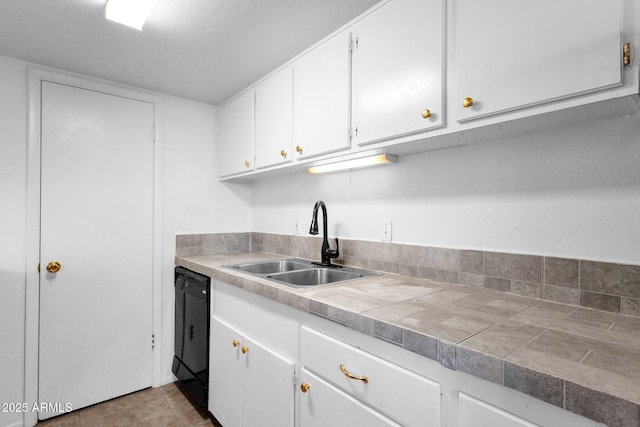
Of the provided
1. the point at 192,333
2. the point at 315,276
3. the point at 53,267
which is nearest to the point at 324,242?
the point at 315,276

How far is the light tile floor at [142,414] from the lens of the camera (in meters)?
1.92

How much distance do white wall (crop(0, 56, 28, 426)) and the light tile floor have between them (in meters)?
0.31

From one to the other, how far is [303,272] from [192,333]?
0.92 meters

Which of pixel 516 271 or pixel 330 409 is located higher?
pixel 516 271

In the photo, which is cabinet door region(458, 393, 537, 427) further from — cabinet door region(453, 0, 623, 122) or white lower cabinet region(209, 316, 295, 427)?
cabinet door region(453, 0, 623, 122)

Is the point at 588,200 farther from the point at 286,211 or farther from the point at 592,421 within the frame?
the point at 286,211

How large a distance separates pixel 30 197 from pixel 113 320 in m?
0.94

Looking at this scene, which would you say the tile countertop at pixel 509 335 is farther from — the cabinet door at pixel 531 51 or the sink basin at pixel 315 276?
the cabinet door at pixel 531 51

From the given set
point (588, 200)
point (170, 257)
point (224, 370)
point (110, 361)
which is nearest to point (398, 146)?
point (588, 200)

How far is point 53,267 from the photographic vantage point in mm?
1985

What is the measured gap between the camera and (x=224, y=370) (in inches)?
69.1

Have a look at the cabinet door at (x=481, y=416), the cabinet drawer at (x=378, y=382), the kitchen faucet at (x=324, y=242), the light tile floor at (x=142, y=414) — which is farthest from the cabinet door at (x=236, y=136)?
the cabinet door at (x=481, y=416)

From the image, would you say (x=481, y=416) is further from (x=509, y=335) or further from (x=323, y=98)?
(x=323, y=98)

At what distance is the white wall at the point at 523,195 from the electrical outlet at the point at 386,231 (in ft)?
0.11
